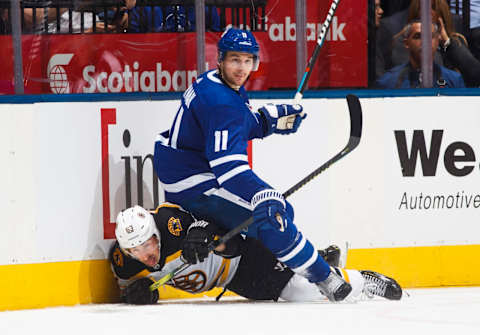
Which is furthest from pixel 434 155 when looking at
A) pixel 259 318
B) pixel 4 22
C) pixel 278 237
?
pixel 4 22

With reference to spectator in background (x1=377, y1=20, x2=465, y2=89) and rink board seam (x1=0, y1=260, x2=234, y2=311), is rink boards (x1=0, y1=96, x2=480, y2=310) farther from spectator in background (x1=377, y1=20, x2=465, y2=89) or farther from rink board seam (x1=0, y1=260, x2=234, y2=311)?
spectator in background (x1=377, y1=20, x2=465, y2=89)

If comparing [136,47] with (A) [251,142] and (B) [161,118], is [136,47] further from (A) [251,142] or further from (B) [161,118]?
(A) [251,142]

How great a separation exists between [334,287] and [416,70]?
1305mm

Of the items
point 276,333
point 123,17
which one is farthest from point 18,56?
point 276,333

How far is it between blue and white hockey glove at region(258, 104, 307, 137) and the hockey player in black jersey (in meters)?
0.49

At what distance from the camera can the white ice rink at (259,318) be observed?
3.27 metres

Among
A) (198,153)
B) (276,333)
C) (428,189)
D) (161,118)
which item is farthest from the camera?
(428,189)

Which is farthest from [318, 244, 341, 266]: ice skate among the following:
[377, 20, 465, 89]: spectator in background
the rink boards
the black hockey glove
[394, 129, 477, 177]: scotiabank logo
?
[377, 20, 465, 89]: spectator in background

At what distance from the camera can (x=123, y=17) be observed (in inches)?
170

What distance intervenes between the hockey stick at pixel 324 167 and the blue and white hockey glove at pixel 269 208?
128mm

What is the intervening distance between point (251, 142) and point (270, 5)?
0.65 metres

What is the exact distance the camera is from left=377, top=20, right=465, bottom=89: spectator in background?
15.3ft

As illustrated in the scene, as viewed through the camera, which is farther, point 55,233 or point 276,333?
point 55,233

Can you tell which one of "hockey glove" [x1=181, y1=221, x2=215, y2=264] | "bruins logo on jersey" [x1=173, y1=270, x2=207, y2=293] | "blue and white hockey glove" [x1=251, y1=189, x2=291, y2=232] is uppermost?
"blue and white hockey glove" [x1=251, y1=189, x2=291, y2=232]
